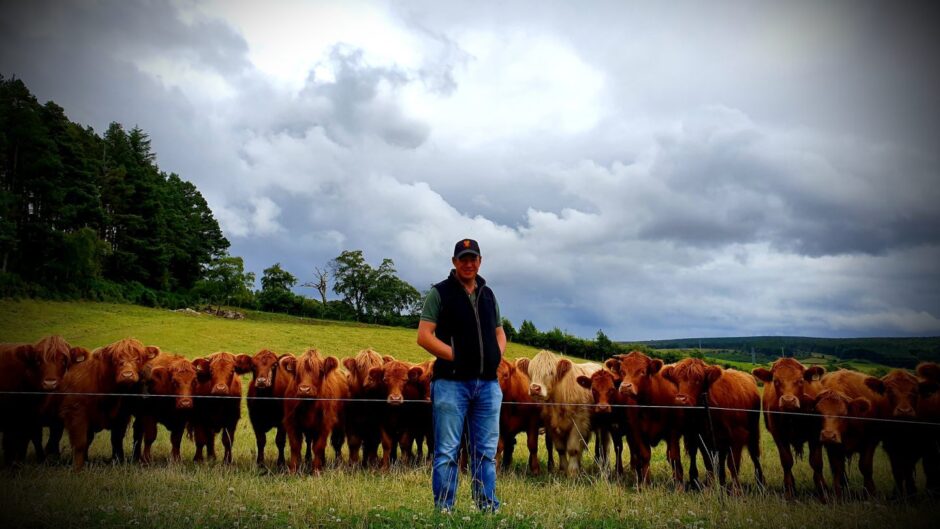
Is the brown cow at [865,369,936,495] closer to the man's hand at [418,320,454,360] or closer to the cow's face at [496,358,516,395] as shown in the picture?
the cow's face at [496,358,516,395]

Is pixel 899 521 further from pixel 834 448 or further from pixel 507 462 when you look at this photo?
pixel 507 462

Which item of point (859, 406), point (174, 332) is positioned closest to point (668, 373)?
point (859, 406)

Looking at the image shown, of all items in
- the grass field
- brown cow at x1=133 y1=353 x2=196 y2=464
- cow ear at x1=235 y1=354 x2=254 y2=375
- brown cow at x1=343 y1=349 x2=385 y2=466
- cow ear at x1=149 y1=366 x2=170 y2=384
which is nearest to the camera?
the grass field

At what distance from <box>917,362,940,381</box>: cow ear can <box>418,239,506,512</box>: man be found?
23.1 feet

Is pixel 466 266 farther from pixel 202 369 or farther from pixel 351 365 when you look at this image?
pixel 202 369

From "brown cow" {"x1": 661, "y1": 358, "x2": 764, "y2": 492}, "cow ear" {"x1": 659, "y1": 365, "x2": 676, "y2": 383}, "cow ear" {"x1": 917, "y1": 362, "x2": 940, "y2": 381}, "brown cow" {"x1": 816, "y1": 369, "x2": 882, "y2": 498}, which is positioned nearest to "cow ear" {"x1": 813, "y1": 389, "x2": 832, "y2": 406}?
"brown cow" {"x1": 816, "y1": 369, "x2": 882, "y2": 498}

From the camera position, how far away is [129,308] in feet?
150

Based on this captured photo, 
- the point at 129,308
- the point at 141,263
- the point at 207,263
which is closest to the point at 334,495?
the point at 129,308

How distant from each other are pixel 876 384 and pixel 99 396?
12.9 meters

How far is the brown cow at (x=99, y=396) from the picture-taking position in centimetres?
894

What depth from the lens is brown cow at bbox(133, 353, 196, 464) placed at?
999 cm

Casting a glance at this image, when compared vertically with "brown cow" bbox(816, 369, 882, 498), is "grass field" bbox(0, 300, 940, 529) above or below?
below

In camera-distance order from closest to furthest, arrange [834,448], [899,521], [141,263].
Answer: [899,521] < [834,448] < [141,263]

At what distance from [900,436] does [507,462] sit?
6.34 meters
